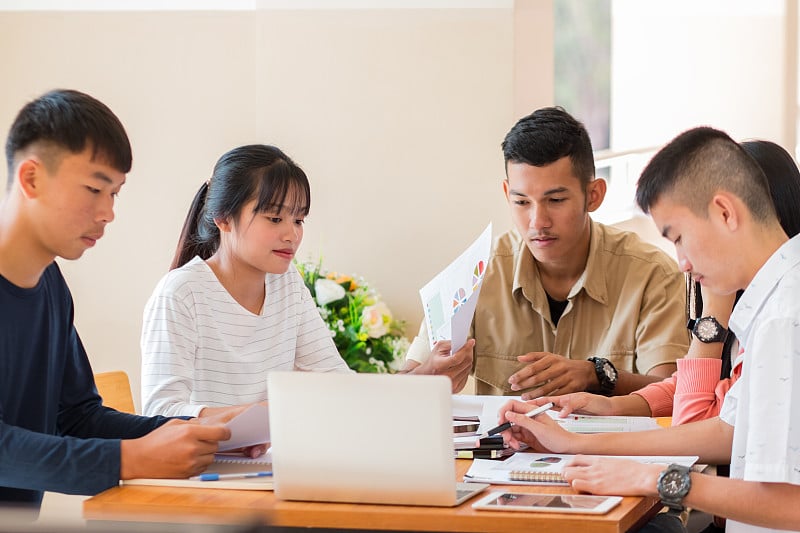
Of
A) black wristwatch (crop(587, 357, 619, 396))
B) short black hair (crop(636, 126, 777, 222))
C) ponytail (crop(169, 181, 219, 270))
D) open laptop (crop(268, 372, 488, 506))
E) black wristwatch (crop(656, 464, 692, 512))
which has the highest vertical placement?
short black hair (crop(636, 126, 777, 222))

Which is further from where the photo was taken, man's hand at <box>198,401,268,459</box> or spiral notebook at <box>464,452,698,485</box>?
man's hand at <box>198,401,268,459</box>

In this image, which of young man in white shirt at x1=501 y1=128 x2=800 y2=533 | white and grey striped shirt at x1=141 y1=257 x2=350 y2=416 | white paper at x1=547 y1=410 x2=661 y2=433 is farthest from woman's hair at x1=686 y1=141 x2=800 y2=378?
white and grey striped shirt at x1=141 y1=257 x2=350 y2=416

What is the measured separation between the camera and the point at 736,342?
2.30 meters

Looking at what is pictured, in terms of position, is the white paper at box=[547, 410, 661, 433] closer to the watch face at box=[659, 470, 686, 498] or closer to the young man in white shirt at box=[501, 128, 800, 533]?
the young man in white shirt at box=[501, 128, 800, 533]

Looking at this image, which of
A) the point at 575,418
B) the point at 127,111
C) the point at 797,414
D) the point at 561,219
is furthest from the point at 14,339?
the point at 127,111

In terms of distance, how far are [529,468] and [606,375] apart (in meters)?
0.85

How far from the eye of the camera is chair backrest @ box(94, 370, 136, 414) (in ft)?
10.2

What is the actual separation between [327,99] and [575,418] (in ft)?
6.92

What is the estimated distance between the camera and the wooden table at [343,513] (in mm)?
1615

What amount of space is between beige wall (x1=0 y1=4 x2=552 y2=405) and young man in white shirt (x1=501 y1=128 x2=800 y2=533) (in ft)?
7.15

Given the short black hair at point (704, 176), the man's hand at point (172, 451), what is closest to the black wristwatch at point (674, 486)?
the short black hair at point (704, 176)

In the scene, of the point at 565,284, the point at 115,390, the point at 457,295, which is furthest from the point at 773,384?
the point at 115,390

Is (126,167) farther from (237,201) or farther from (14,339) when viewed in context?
(237,201)

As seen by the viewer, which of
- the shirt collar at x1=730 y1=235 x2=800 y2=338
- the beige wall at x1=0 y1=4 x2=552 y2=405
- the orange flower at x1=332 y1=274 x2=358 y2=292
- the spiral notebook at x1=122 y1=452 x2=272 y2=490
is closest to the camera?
the shirt collar at x1=730 y1=235 x2=800 y2=338
